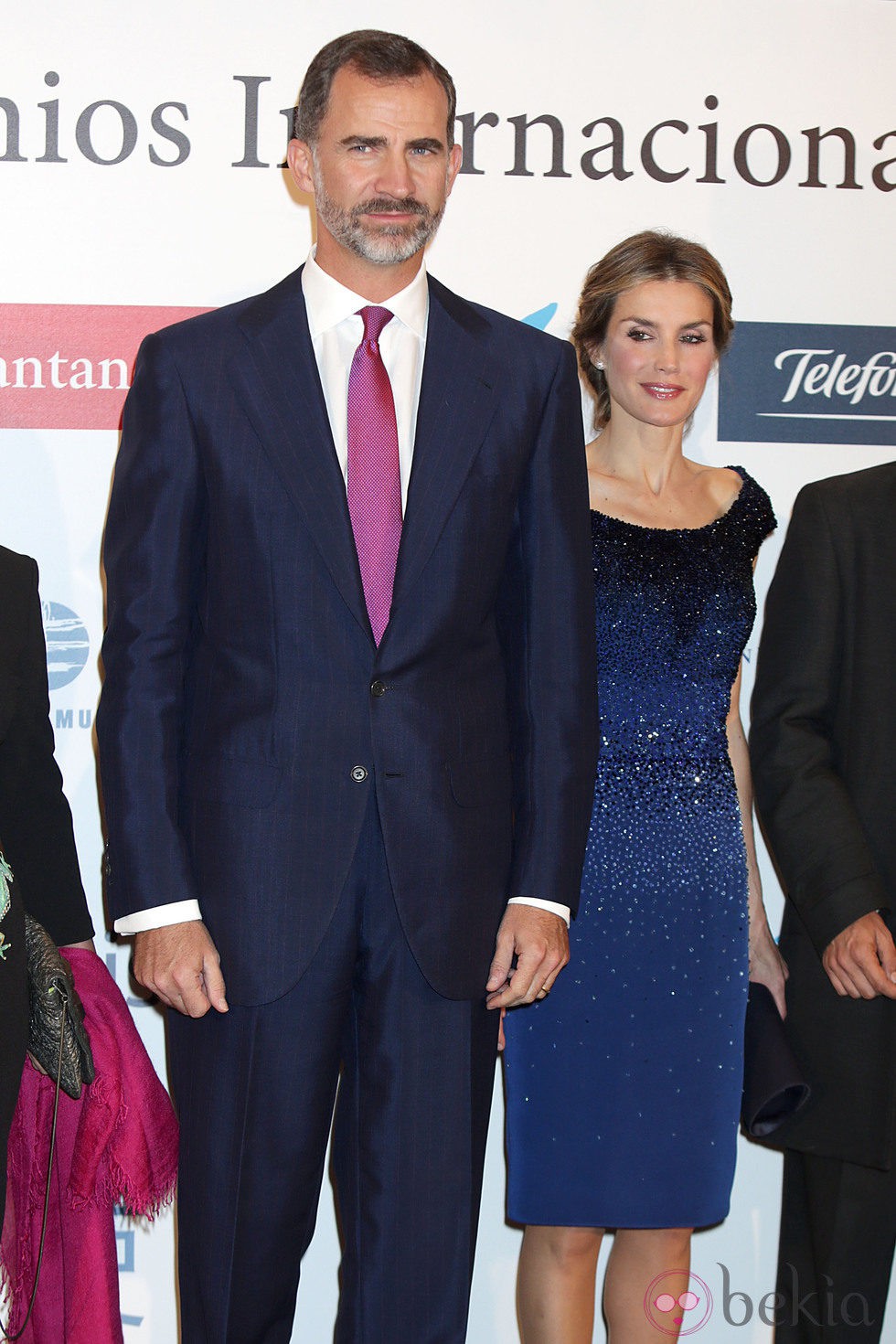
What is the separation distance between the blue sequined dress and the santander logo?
1.01 m

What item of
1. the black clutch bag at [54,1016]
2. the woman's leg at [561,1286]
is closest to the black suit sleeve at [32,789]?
the black clutch bag at [54,1016]

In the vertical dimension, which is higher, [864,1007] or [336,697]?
[336,697]

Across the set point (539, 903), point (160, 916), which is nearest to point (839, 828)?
point (539, 903)

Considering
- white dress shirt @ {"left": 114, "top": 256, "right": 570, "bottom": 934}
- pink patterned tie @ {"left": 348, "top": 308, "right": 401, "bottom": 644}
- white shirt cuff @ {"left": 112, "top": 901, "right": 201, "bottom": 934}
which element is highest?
white dress shirt @ {"left": 114, "top": 256, "right": 570, "bottom": 934}

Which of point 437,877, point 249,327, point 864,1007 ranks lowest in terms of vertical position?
point 864,1007

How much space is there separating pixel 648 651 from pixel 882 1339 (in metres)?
1.61

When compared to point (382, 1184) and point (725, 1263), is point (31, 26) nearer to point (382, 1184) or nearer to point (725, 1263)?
point (382, 1184)

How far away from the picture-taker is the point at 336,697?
76.3 inches

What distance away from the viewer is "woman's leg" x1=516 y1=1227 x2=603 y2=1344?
244 centimetres

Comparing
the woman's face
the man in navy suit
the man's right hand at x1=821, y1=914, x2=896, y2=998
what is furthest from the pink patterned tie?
the man's right hand at x1=821, y1=914, x2=896, y2=998

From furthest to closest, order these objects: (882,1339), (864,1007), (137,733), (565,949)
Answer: (882,1339) < (864,1007) < (565,949) < (137,733)

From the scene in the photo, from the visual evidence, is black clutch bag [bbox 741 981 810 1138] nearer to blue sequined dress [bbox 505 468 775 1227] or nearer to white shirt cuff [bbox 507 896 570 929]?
blue sequined dress [bbox 505 468 775 1227]

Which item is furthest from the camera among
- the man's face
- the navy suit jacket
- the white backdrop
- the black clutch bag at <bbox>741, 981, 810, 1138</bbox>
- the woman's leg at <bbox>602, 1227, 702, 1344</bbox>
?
the white backdrop

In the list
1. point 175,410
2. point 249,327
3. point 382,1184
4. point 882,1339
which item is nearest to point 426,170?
point 249,327
